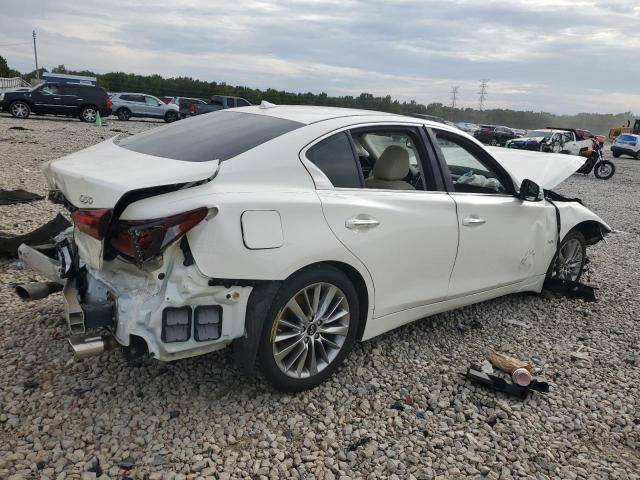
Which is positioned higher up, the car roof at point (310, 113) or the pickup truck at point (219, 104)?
the car roof at point (310, 113)

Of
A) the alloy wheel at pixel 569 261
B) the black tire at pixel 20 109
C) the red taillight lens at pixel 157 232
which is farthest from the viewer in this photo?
the black tire at pixel 20 109

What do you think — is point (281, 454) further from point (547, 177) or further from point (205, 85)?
point (205, 85)

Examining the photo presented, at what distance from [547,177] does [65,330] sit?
164 inches

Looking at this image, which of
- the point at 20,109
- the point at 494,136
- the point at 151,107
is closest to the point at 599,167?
the point at 494,136

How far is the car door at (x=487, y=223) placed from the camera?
3752 millimetres

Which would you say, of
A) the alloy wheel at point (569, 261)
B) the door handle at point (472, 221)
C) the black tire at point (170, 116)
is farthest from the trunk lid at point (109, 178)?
the black tire at point (170, 116)

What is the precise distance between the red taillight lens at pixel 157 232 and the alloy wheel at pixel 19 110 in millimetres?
24252

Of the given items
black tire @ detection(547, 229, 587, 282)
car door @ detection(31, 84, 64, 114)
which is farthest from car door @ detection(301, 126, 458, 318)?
car door @ detection(31, 84, 64, 114)

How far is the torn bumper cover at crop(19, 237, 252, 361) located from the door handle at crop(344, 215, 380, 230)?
710 mm

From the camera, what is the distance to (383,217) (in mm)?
3180

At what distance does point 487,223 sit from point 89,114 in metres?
24.2

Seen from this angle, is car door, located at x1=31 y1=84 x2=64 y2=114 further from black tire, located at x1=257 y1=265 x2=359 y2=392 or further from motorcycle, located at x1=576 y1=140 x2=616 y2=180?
black tire, located at x1=257 y1=265 x2=359 y2=392

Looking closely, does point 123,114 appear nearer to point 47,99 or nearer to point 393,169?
point 47,99

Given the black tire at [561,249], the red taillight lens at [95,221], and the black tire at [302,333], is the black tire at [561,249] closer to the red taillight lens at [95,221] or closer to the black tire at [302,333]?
the black tire at [302,333]
